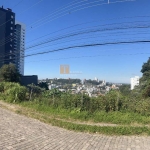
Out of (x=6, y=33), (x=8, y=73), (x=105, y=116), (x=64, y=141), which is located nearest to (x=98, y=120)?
(x=105, y=116)

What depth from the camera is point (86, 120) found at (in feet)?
26.7

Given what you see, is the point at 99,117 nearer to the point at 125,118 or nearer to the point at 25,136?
the point at 125,118

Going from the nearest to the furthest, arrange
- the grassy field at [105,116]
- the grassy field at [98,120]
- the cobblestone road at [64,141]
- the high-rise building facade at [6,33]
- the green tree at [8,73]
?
1. the cobblestone road at [64,141]
2. the grassy field at [98,120]
3. the grassy field at [105,116]
4. the green tree at [8,73]
5. the high-rise building facade at [6,33]

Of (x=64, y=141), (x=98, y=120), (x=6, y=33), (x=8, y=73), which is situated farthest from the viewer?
(x=6, y=33)

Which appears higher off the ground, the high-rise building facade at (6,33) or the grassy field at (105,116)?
the high-rise building facade at (6,33)

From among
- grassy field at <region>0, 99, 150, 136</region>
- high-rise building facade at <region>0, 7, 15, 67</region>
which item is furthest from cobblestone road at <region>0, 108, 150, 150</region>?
high-rise building facade at <region>0, 7, 15, 67</region>

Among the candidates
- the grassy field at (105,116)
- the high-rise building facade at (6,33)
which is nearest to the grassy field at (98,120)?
the grassy field at (105,116)

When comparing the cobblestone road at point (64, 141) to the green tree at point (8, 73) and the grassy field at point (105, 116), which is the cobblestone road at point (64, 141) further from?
the green tree at point (8, 73)

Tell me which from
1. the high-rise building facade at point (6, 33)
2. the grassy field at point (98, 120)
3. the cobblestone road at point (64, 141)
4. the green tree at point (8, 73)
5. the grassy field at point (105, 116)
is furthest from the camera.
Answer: the high-rise building facade at point (6, 33)

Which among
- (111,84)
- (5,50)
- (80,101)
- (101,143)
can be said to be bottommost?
(101,143)

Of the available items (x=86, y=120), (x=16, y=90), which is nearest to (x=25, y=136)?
(x=86, y=120)

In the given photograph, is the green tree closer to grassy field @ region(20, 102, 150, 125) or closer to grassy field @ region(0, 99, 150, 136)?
grassy field @ region(0, 99, 150, 136)

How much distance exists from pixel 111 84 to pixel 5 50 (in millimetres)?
73027

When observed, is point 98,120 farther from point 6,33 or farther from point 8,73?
point 6,33
